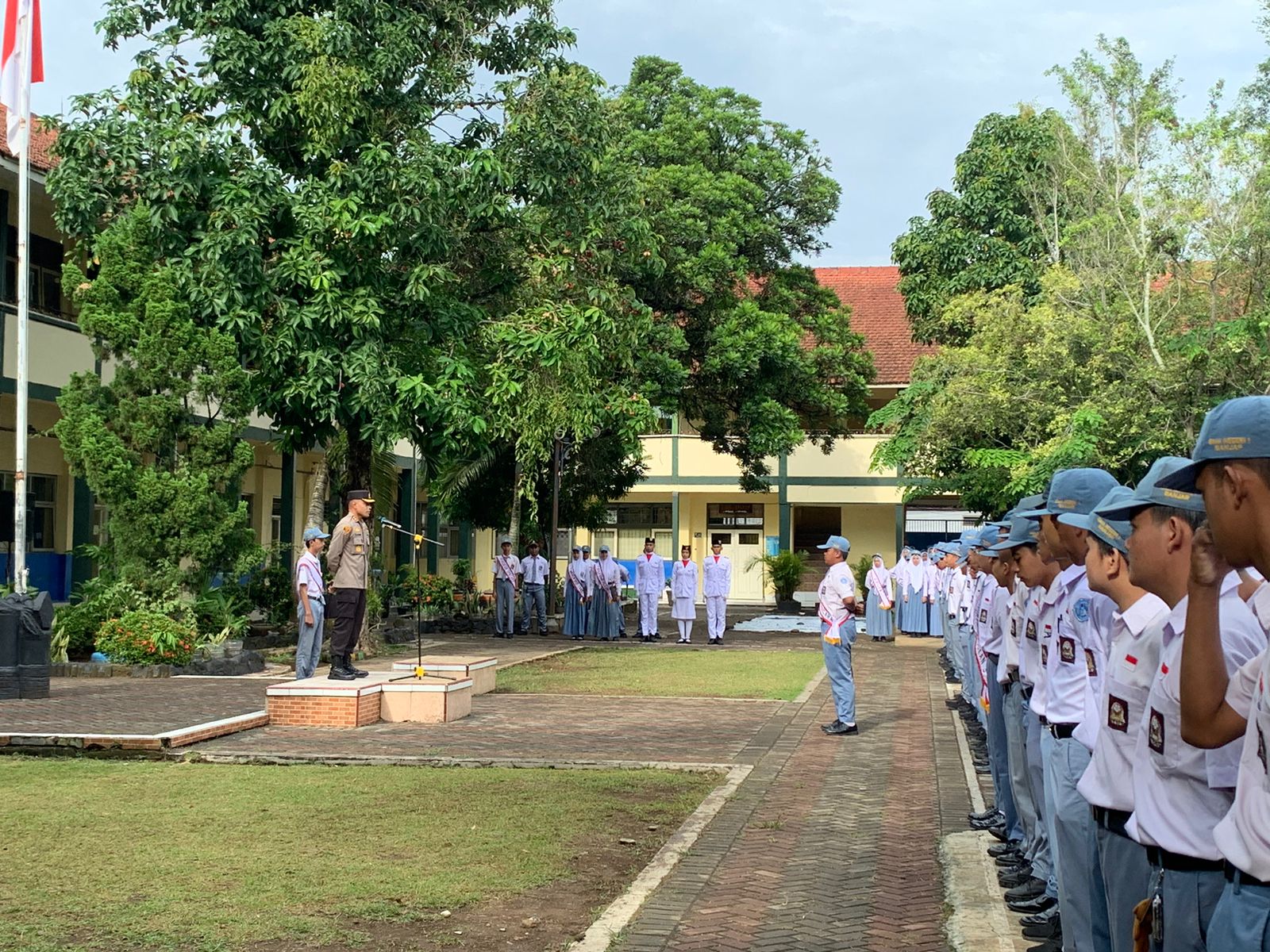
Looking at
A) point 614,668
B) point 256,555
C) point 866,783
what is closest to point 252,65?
point 256,555

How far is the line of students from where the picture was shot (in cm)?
289

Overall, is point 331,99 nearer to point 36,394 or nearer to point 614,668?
point 36,394

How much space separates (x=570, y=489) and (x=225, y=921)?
25.9 m

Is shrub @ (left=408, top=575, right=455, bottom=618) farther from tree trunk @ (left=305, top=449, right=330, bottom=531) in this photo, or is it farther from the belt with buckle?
the belt with buckle

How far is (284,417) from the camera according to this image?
844 inches

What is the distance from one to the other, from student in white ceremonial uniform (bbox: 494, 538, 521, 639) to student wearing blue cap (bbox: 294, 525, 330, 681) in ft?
41.0

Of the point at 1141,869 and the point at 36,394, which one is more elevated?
the point at 36,394

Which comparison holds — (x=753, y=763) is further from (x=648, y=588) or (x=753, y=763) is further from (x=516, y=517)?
(x=516, y=517)

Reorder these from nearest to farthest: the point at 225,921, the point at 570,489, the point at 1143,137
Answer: the point at 225,921
the point at 1143,137
the point at 570,489

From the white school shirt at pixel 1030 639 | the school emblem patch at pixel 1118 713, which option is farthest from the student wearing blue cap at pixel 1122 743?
the white school shirt at pixel 1030 639

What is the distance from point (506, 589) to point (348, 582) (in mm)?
14289

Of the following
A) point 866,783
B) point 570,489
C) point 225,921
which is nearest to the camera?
point 225,921

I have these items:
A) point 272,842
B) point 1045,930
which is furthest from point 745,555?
point 1045,930

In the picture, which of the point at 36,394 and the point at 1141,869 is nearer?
the point at 1141,869
